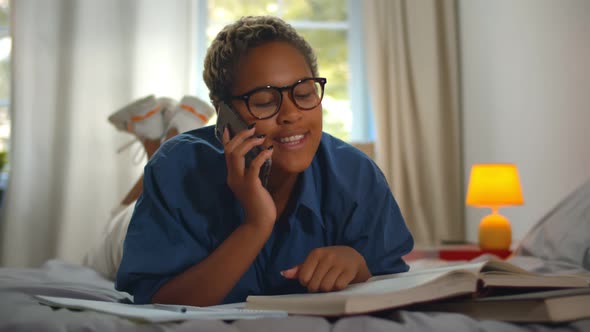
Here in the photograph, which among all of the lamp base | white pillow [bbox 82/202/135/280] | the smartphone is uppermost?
the smartphone

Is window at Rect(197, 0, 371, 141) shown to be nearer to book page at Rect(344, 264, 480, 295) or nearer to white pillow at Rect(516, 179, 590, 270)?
white pillow at Rect(516, 179, 590, 270)

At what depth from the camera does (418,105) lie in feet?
12.5

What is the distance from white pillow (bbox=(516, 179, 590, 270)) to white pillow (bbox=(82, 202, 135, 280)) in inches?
50.0

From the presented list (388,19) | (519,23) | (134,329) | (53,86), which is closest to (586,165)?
(519,23)

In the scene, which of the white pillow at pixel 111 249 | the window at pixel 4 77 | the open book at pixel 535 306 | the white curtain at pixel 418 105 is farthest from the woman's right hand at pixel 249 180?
the window at pixel 4 77

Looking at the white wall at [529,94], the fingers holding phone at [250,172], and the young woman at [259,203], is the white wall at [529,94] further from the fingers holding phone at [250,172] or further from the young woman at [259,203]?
the fingers holding phone at [250,172]

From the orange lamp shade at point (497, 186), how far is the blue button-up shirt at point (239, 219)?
1.44 metres

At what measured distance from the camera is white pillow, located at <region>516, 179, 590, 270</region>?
161cm

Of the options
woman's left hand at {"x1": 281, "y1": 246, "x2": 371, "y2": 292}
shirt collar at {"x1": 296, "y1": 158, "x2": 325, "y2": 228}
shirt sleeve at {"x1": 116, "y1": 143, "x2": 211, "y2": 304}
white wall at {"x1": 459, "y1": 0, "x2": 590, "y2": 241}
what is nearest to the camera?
woman's left hand at {"x1": 281, "y1": 246, "x2": 371, "y2": 292}

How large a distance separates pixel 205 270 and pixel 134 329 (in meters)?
0.27

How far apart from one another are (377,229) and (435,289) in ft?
1.44

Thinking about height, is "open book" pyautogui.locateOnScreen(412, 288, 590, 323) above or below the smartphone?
below

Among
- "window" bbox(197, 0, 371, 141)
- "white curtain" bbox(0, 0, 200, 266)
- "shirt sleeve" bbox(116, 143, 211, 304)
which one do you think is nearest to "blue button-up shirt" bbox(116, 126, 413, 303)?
"shirt sleeve" bbox(116, 143, 211, 304)

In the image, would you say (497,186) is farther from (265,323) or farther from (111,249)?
(265,323)
